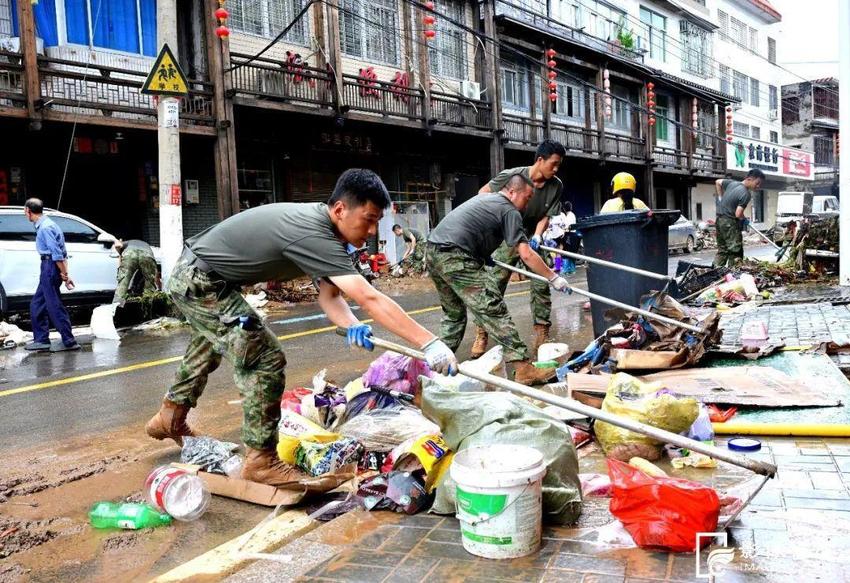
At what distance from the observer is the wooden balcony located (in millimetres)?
11320

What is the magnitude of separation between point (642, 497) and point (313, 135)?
1547cm

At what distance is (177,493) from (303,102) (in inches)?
514

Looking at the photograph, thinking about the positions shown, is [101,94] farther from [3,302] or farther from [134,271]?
[3,302]

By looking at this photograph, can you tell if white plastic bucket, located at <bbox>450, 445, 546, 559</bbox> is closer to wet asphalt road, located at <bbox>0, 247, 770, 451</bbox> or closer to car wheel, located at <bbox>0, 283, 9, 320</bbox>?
wet asphalt road, located at <bbox>0, 247, 770, 451</bbox>

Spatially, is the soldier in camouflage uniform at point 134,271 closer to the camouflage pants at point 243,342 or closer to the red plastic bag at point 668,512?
the camouflage pants at point 243,342

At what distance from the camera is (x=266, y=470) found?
353 centimetres

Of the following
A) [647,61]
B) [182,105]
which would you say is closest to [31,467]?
[182,105]

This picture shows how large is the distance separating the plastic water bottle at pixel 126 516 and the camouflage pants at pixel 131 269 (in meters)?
7.74

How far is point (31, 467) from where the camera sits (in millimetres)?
4074

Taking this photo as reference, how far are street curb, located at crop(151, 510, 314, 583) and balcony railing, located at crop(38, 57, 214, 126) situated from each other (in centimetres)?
1041

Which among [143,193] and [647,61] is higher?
[647,61]

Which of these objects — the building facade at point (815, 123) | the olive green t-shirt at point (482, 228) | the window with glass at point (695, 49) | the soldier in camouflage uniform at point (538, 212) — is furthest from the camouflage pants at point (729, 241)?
the building facade at point (815, 123)

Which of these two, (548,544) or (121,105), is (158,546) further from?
(121,105)

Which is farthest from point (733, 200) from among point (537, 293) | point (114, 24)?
point (114, 24)
